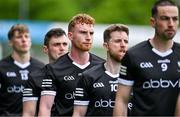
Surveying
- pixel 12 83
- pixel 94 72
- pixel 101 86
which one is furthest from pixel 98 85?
pixel 12 83

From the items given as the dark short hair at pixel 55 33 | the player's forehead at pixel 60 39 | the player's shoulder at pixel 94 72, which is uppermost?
the dark short hair at pixel 55 33

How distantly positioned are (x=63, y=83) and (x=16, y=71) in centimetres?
314

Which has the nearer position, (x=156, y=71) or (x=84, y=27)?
(x=156, y=71)

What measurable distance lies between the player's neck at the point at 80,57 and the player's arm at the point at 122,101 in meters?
2.29

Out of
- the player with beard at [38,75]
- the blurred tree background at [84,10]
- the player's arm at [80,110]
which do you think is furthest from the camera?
the blurred tree background at [84,10]

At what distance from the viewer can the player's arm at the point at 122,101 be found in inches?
380

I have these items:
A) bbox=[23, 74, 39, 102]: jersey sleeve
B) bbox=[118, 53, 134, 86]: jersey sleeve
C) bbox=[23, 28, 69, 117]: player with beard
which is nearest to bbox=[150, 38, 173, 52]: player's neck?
bbox=[118, 53, 134, 86]: jersey sleeve

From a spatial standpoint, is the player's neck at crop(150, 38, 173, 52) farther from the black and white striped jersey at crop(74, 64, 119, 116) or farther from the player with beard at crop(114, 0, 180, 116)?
the black and white striped jersey at crop(74, 64, 119, 116)

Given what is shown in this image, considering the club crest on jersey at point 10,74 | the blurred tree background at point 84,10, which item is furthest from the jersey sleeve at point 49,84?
the blurred tree background at point 84,10

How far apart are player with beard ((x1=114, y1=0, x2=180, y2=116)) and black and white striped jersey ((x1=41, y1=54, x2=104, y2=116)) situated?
214 centimetres

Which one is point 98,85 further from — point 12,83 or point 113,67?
point 12,83

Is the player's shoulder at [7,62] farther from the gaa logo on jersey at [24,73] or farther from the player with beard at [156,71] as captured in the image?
the player with beard at [156,71]

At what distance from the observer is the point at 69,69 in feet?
39.3

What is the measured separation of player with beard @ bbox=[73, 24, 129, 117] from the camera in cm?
1110
